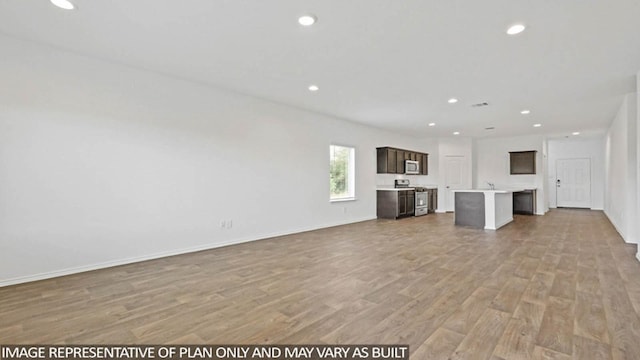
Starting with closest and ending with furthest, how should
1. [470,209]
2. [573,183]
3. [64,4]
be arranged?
[64,4] → [470,209] → [573,183]

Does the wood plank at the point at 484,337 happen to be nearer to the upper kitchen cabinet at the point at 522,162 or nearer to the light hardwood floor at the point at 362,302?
the light hardwood floor at the point at 362,302

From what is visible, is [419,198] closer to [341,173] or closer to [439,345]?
[341,173]

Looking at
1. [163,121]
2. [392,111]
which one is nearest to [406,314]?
[163,121]

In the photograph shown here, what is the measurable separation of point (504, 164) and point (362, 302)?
9.83 metres

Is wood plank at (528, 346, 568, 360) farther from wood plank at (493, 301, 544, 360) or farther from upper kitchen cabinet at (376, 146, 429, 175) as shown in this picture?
upper kitchen cabinet at (376, 146, 429, 175)

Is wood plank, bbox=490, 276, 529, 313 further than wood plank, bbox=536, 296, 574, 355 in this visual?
Yes

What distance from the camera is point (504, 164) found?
34.4ft

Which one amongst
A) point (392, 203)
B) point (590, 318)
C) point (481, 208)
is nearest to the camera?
point (590, 318)

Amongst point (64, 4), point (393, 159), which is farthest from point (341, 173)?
point (64, 4)

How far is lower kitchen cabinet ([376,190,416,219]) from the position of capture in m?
8.47

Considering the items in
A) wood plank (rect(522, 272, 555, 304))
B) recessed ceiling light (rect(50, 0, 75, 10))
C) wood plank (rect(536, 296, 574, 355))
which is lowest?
wood plank (rect(536, 296, 574, 355))

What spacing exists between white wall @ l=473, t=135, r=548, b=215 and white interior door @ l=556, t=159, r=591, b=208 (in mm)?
2090

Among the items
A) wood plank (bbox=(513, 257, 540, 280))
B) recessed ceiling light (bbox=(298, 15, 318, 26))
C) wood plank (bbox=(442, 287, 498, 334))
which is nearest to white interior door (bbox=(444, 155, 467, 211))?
wood plank (bbox=(513, 257, 540, 280))

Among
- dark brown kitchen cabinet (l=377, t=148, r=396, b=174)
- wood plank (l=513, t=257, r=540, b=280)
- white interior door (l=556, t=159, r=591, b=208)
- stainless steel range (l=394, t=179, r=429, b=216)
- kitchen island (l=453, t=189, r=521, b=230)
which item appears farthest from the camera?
white interior door (l=556, t=159, r=591, b=208)
